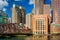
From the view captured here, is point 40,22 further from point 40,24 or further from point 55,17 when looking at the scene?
point 55,17

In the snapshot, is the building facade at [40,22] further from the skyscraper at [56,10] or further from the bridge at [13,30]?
the bridge at [13,30]

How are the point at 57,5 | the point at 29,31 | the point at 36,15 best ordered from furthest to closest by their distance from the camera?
1. the point at 57,5
2. the point at 36,15
3. the point at 29,31

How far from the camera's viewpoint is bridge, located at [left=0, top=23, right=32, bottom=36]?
16.4m

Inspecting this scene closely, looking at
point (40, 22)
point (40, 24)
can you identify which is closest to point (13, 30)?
point (40, 22)

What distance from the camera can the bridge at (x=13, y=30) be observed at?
16.4m

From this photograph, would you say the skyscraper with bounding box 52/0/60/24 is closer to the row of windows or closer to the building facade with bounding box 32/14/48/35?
the building facade with bounding box 32/14/48/35

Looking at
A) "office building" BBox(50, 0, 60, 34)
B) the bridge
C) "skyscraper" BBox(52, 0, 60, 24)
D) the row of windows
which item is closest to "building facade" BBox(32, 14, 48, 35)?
the row of windows

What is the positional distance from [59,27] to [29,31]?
8.55 feet

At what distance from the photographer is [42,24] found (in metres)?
20.4

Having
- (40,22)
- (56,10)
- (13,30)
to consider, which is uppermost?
(56,10)

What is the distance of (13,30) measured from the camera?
17453 millimetres

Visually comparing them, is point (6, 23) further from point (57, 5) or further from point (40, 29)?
point (57, 5)

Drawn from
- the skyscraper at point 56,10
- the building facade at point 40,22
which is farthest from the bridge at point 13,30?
the skyscraper at point 56,10

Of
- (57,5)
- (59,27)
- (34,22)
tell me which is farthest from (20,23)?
(57,5)
